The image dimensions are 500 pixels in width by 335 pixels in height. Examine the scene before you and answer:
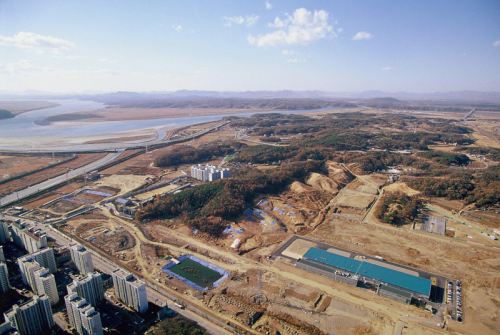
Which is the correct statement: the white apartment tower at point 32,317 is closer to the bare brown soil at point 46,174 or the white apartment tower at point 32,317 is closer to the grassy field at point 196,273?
the grassy field at point 196,273

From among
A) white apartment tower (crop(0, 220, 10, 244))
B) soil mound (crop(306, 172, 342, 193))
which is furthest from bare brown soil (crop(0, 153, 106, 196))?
soil mound (crop(306, 172, 342, 193))

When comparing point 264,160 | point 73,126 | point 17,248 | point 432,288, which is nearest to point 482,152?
point 264,160

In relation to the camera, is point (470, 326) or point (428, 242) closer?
point (470, 326)

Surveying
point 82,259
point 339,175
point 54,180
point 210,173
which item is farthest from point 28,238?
point 339,175

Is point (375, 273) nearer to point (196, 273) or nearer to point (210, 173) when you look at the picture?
point (196, 273)

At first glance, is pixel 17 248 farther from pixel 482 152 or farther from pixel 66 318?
pixel 482 152
